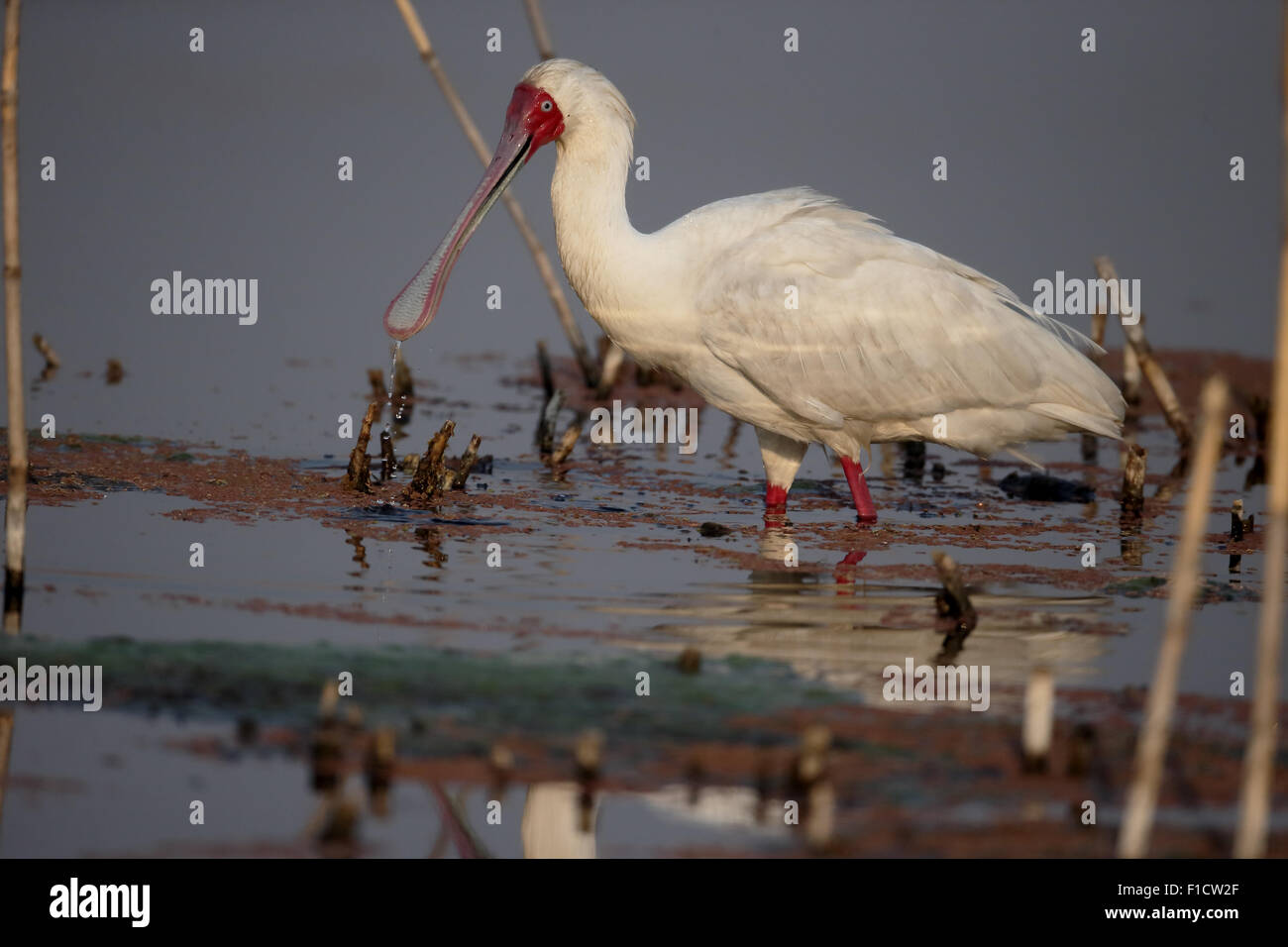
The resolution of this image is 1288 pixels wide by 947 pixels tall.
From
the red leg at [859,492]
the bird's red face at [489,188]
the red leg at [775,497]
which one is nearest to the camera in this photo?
the bird's red face at [489,188]

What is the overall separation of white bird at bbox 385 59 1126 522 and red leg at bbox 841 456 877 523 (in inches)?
0.5

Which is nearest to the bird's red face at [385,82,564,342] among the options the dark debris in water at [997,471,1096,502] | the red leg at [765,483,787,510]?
the red leg at [765,483,787,510]

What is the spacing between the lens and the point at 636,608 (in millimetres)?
9469

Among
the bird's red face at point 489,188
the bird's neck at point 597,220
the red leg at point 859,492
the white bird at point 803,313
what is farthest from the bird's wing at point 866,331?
the bird's red face at point 489,188

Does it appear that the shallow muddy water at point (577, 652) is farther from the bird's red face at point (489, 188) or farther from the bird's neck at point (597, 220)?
the bird's neck at point (597, 220)

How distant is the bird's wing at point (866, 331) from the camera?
1125cm

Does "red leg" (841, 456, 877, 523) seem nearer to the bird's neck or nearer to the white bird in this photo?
the white bird

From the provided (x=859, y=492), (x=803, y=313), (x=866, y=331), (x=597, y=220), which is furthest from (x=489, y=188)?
(x=859, y=492)

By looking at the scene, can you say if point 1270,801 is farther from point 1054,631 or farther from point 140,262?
point 140,262

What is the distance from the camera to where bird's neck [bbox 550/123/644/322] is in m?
11.4

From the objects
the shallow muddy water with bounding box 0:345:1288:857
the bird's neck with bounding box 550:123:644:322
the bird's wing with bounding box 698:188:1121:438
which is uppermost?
the bird's neck with bounding box 550:123:644:322

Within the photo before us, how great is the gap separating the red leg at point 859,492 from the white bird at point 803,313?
13mm

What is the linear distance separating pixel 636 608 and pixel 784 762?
103 inches
